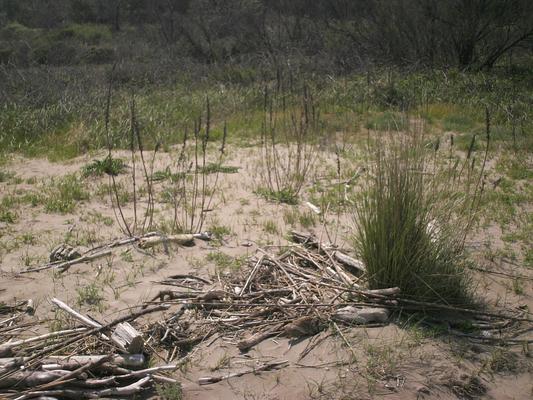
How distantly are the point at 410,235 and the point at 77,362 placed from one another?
7.28ft

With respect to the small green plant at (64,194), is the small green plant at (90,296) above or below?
below

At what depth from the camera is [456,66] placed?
14000 mm

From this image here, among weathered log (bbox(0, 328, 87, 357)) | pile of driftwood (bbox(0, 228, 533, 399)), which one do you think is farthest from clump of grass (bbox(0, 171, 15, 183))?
weathered log (bbox(0, 328, 87, 357))

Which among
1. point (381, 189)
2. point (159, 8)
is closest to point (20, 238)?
point (381, 189)

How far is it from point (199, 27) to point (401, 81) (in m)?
9.83

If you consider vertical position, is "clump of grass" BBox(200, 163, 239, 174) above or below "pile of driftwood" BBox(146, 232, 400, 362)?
above

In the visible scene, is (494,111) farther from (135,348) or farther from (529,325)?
(135,348)

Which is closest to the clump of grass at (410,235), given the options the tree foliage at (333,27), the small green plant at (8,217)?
the small green plant at (8,217)

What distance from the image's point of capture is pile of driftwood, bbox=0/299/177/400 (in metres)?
3.14

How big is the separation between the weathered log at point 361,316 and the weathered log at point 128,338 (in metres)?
1.24

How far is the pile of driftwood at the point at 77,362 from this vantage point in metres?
3.14

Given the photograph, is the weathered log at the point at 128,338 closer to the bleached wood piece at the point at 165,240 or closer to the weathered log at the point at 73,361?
the weathered log at the point at 73,361

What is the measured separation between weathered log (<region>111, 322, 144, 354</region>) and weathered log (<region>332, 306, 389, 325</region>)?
4.06 feet

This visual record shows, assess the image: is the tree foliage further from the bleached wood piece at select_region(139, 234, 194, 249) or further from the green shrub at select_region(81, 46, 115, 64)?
the bleached wood piece at select_region(139, 234, 194, 249)
